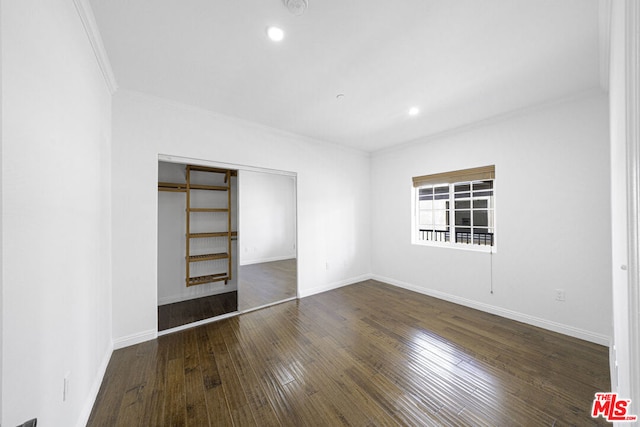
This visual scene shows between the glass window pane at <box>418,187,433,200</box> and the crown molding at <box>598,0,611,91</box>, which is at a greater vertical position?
the crown molding at <box>598,0,611,91</box>

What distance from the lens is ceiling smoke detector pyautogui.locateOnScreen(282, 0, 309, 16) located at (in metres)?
1.43

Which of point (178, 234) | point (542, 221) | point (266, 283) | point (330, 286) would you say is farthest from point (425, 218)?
point (178, 234)

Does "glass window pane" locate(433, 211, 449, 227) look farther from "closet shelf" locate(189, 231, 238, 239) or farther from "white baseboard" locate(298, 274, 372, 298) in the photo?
"closet shelf" locate(189, 231, 238, 239)

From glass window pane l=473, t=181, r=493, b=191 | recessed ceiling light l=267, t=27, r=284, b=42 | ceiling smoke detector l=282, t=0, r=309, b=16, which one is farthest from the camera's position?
glass window pane l=473, t=181, r=493, b=191

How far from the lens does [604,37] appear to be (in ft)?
5.58

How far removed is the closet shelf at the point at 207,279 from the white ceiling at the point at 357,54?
2476 mm

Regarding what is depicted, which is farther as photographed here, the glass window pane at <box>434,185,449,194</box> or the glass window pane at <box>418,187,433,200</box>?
the glass window pane at <box>418,187,433,200</box>

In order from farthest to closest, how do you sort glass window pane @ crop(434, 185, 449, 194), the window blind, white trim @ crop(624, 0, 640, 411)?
glass window pane @ crop(434, 185, 449, 194) < the window blind < white trim @ crop(624, 0, 640, 411)

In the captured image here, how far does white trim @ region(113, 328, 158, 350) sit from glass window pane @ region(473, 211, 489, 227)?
442 centimetres

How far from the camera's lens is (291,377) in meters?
1.98

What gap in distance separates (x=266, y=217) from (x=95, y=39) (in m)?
2.46

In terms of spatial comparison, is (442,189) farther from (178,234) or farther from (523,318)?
(178,234)

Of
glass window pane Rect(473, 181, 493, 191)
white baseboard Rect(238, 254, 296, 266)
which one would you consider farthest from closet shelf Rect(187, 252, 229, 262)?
glass window pane Rect(473, 181, 493, 191)

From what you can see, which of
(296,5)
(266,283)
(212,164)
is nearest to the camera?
(296,5)
